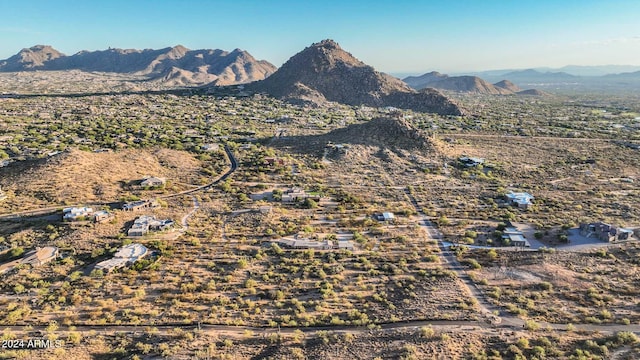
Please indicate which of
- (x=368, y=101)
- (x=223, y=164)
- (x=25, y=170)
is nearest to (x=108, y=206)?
(x=25, y=170)

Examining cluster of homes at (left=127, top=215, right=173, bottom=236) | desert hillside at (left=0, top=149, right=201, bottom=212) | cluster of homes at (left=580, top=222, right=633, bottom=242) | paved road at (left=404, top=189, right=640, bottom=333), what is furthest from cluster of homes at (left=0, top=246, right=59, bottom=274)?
cluster of homes at (left=580, top=222, right=633, bottom=242)

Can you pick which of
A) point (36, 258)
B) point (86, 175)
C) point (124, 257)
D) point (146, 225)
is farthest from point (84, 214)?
point (86, 175)

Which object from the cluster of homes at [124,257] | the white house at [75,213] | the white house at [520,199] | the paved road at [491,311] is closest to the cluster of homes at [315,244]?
the paved road at [491,311]

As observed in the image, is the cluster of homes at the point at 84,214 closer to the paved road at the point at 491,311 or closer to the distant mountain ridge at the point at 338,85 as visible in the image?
the paved road at the point at 491,311

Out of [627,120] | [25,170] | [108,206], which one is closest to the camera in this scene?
[108,206]

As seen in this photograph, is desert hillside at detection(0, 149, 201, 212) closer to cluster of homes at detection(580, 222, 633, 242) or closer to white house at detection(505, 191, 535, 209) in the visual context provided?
white house at detection(505, 191, 535, 209)

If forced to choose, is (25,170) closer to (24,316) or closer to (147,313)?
(24,316)

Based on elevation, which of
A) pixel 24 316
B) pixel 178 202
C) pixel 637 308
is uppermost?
pixel 178 202
